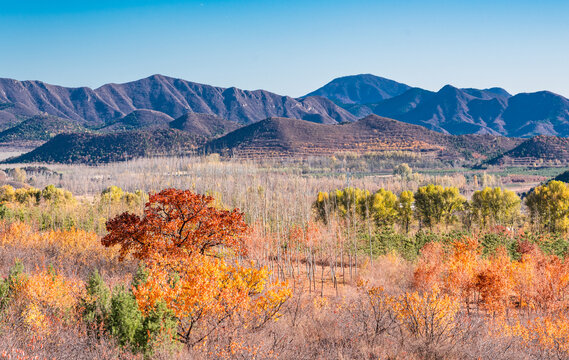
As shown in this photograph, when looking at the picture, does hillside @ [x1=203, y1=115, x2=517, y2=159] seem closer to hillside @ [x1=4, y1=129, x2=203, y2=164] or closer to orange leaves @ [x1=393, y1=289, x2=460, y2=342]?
hillside @ [x1=4, y1=129, x2=203, y2=164]

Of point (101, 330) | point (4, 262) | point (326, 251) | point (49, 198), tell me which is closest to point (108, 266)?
point (4, 262)

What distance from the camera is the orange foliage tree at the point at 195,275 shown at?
11133 mm

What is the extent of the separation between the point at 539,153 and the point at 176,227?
151070mm

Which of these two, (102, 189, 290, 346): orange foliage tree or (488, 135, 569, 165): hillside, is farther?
(488, 135, 569, 165): hillside

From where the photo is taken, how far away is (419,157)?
470 ft

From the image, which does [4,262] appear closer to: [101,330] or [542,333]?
[101,330]

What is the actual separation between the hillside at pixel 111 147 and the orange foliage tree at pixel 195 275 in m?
128

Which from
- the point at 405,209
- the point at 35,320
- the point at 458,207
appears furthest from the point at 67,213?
the point at 458,207

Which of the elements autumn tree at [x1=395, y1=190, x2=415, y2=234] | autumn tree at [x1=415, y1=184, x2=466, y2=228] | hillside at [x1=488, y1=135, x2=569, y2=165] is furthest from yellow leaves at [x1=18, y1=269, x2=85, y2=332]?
hillside at [x1=488, y1=135, x2=569, y2=165]

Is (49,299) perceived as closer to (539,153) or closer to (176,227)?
(176,227)

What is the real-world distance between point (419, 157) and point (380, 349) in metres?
138

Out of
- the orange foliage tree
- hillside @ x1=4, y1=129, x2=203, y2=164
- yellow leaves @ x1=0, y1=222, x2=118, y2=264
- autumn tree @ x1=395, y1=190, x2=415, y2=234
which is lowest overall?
autumn tree @ x1=395, y1=190, x2=415, y2=234

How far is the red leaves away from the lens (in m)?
16.3

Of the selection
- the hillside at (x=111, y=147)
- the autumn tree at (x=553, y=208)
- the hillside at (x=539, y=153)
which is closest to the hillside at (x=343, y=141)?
the hillside at (x=111, y=147)
